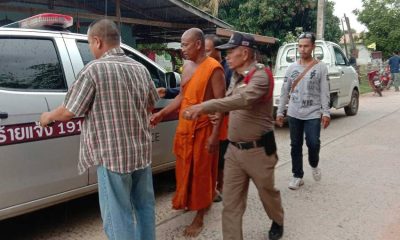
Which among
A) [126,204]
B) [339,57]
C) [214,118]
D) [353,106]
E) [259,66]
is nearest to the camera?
[126,204]

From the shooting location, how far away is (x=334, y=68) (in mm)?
9930

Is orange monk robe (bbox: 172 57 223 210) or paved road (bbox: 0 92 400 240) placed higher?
orange monk robe (bbox: 172 57 223 210)

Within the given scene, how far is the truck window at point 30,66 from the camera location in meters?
3.26

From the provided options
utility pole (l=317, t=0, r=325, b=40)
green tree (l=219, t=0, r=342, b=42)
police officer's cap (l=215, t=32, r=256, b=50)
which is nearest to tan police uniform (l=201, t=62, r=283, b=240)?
police officer's cap (l=215, t=32, r=256, b=50)

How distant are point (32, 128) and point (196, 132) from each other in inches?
52.4

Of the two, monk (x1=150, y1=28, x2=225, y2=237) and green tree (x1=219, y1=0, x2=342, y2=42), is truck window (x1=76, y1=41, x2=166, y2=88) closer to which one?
monk (x1=150, y1=28, x2=225, y2=237)

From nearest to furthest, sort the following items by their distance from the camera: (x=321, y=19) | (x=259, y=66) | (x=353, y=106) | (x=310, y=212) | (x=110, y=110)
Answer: (x=110, y=110) → (x=259, y=66) → (x=310, y=212) → (x=353, y=106) → (x=321, y=19)

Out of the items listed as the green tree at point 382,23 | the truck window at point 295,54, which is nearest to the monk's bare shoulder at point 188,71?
the truck window at point 295,54

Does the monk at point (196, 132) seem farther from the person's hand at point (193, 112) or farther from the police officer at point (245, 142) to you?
the person's hand at point (193, 112)

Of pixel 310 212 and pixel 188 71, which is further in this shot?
pixel 310 212

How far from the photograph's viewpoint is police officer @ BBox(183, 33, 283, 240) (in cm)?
314

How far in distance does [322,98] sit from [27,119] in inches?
121

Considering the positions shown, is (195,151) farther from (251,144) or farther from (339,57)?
(339,57)

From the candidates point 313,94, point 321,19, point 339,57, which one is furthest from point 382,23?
point 313,94
